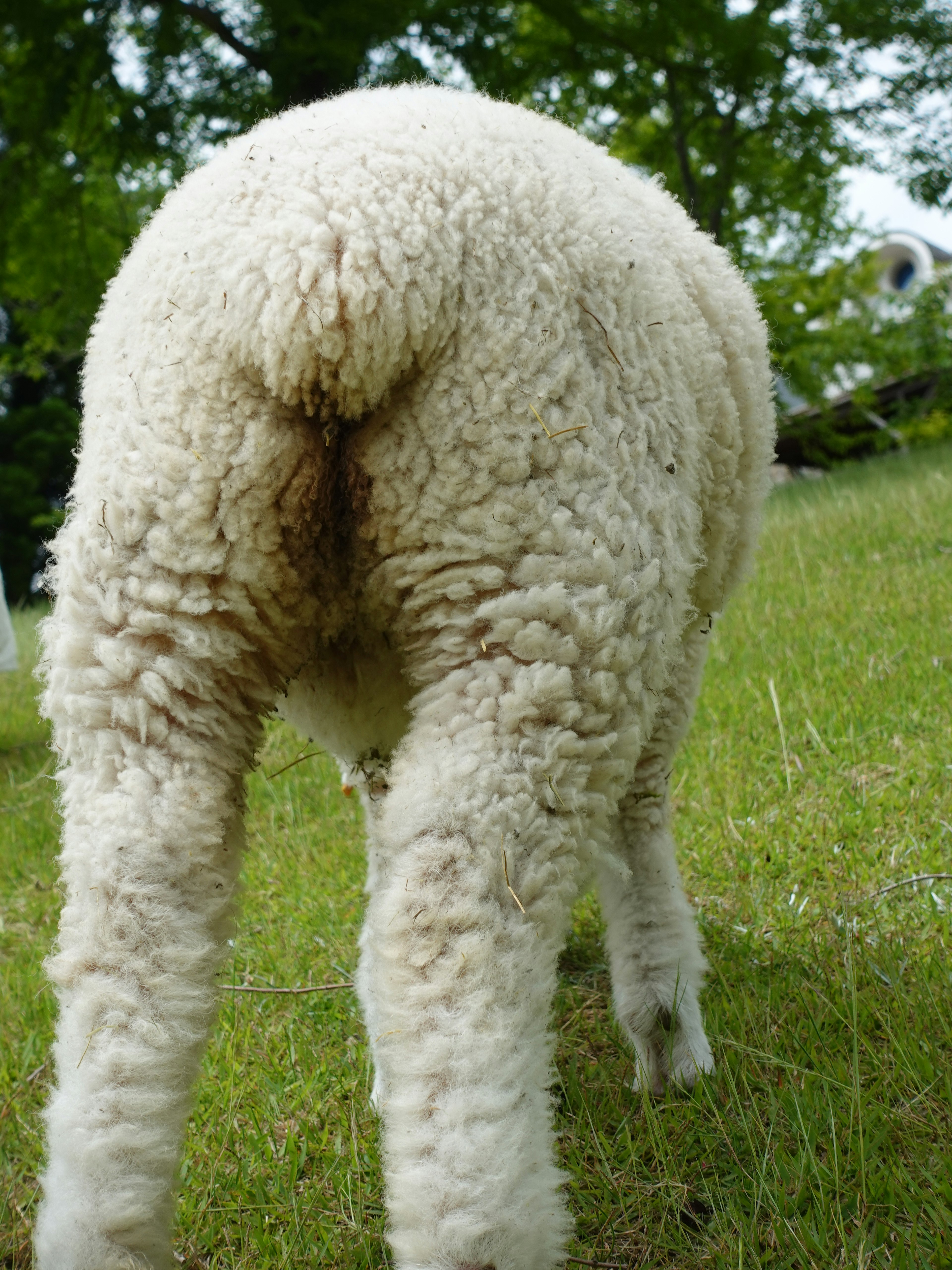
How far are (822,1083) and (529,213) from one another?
171 centimetres

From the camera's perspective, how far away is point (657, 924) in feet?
7.86

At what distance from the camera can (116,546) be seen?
1393 millimetres

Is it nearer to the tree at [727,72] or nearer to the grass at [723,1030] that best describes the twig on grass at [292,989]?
the grass at [723,1030]

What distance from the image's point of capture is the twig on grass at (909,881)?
103 inches

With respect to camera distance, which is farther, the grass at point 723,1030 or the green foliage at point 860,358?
the green foliage at point 860,358

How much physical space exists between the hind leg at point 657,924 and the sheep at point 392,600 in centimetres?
85

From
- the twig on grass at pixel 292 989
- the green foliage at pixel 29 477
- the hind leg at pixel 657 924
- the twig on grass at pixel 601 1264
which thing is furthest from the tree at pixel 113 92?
the twig on grass at pixel 601 1264

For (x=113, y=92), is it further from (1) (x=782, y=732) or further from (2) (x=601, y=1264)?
(2) (x=601, y=1264)

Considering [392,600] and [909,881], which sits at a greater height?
[392,600]

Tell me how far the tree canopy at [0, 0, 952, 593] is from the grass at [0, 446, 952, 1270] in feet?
17.4

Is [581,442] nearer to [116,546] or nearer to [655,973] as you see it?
[116,546]

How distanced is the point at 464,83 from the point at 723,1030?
34.4ft

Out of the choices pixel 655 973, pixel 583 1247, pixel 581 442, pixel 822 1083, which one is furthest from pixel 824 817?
pixel 581 442

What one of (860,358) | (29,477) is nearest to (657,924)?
(860,358)
